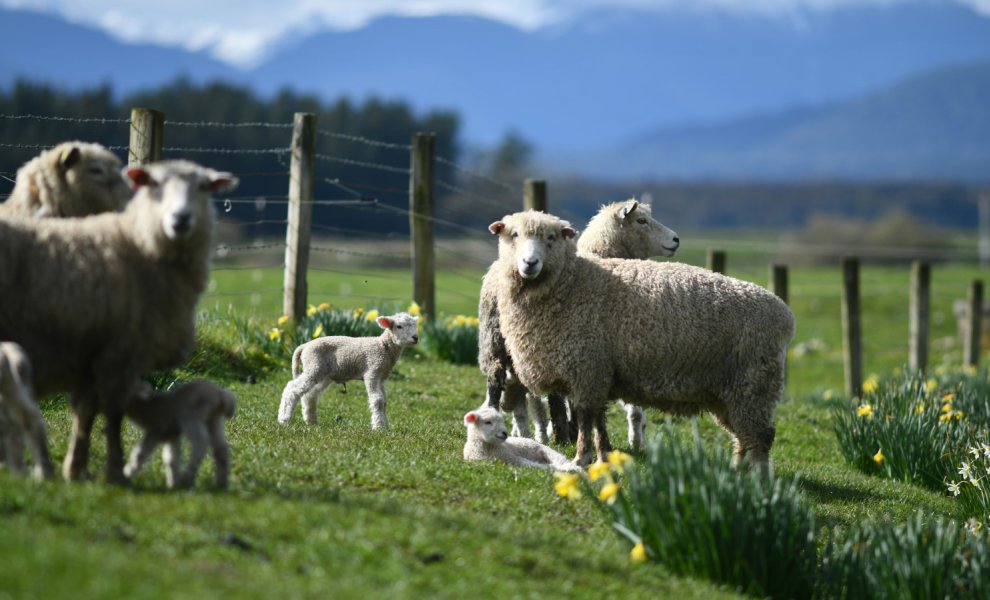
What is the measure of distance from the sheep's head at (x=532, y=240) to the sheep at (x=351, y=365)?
3.66ft

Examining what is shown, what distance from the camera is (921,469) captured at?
10.2 metres

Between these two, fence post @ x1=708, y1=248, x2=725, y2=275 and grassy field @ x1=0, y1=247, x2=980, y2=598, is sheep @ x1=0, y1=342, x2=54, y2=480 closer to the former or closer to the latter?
grassy field @ x1=0, y1=247, x2=980, y2=598

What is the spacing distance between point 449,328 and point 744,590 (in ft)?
25.3

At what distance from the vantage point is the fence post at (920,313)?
1758cm

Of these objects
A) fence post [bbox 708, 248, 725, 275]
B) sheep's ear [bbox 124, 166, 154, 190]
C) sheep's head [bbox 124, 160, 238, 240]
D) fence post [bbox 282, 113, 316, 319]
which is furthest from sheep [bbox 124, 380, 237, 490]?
fence post [bbox 708, 248, 725, 275]

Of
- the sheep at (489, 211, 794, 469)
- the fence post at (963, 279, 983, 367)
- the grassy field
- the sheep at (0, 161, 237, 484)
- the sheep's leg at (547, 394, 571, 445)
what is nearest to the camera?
the grassy field

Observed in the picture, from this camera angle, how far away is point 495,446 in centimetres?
834

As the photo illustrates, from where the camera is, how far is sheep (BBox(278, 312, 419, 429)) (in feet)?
30.4

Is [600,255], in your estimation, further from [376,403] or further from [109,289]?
[109,289]

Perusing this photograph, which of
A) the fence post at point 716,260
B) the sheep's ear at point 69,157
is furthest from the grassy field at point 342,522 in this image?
the fence post at point 716,260

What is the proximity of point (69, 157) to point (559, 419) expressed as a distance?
15.0 feet

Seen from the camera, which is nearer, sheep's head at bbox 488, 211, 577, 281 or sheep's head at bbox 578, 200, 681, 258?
sheep's head at bbox 488, 211, 577, 281

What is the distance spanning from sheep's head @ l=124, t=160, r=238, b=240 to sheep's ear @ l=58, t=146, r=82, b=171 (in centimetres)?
66

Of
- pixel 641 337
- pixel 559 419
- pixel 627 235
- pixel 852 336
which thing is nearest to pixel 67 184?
pixel 641 337
